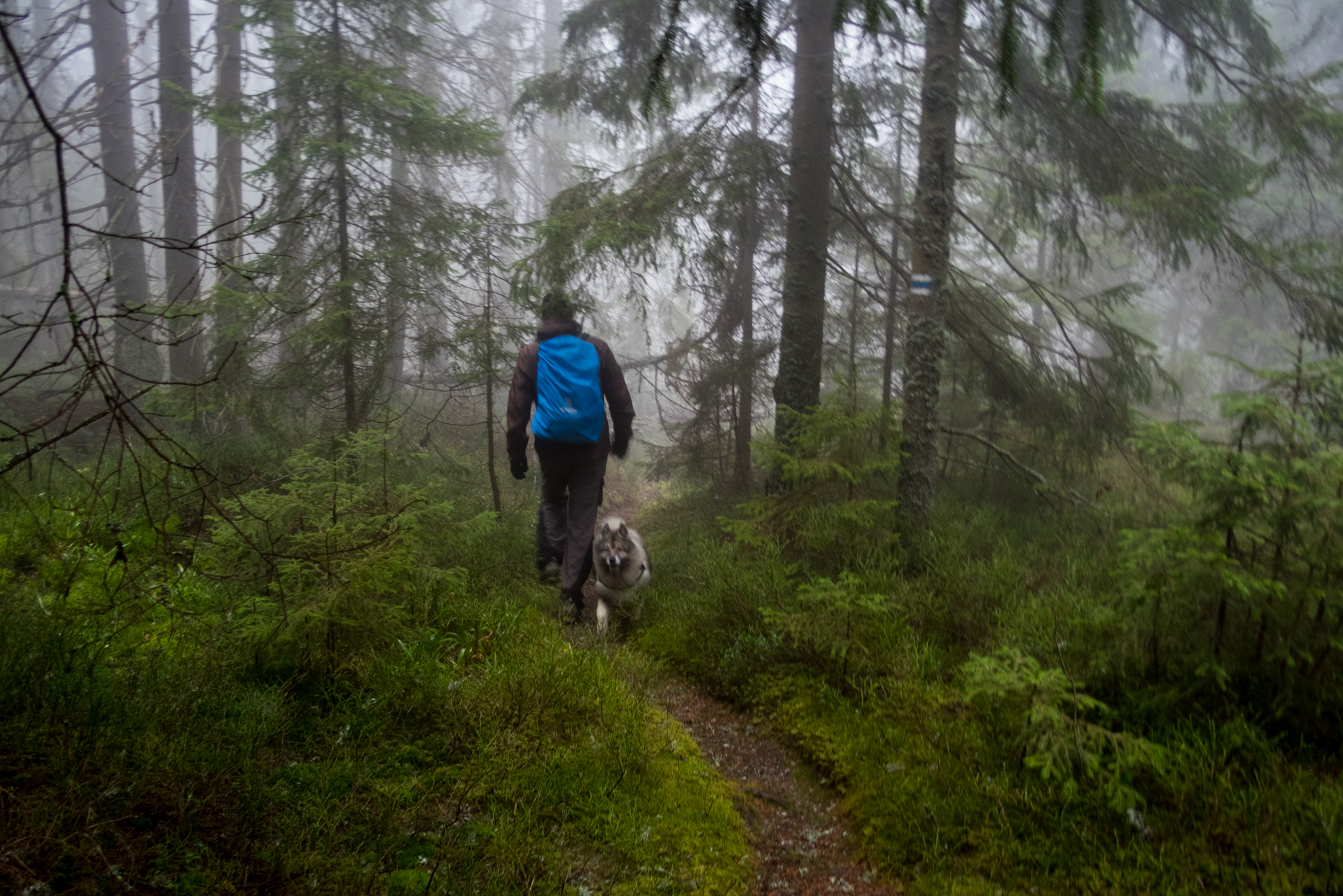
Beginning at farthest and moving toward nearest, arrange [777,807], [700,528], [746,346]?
1. [746,346]
2. [700,528]
3. [777,807]

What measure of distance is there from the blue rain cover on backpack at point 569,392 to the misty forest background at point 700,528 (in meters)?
1.20

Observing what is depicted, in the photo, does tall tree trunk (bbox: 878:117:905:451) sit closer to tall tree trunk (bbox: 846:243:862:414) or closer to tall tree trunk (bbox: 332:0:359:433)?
tall tree trunk (bbox: 846:243:862:414)

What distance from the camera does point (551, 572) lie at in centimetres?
602

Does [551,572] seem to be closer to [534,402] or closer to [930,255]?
[534,402]

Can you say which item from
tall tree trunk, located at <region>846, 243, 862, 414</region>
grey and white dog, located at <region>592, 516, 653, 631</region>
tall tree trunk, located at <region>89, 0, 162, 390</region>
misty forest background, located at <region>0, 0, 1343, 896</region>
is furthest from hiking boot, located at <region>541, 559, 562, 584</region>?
tall tree trunk, located at <region>89, 0, 162, 390</region>

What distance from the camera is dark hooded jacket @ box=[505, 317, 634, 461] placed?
5.57 metres

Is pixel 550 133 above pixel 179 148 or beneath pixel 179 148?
above

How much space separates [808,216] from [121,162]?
452 inches

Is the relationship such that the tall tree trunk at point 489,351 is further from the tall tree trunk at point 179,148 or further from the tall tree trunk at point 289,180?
the tall tree trunk at point 179,148

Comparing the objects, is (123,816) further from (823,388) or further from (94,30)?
(94,30)

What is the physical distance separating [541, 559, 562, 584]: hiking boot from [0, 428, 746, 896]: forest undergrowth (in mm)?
1341

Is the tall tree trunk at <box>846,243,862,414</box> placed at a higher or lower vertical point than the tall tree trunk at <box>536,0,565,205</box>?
lower

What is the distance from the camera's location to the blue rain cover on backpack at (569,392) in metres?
5.42

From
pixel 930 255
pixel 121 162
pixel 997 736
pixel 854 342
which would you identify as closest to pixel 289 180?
pixel 121 162
